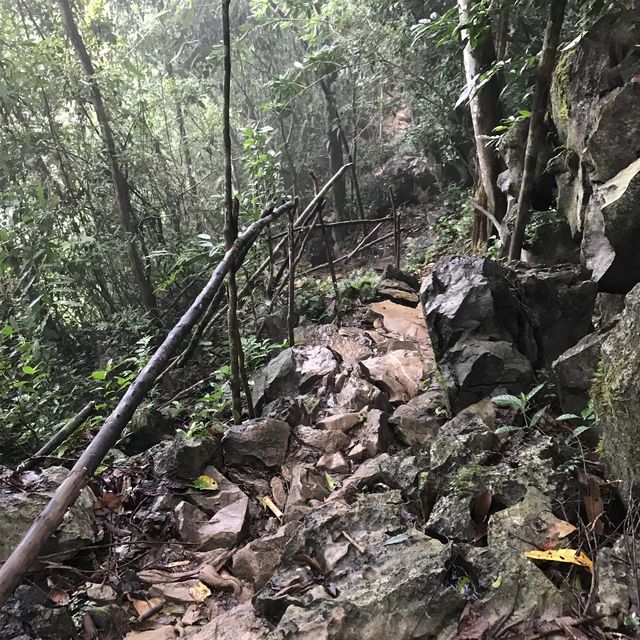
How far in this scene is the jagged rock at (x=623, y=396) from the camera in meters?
2.16

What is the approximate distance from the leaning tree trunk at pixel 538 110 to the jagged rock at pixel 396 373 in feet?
4.67

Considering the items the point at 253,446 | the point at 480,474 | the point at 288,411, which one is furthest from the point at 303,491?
the point at 480,474

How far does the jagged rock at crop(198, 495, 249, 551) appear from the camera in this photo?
2912 millimetres

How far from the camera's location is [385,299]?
7.05m

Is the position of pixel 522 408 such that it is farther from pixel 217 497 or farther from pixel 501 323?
pixel 217 497

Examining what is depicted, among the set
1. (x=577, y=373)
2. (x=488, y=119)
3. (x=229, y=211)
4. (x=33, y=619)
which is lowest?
(x=577, y=373)

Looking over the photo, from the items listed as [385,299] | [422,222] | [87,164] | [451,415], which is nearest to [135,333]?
[87,164]

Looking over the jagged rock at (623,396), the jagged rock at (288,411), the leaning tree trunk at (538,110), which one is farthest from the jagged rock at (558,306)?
the jagged rock at (288,411)

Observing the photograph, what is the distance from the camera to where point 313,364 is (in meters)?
5.21

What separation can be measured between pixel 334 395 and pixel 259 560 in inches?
87.6

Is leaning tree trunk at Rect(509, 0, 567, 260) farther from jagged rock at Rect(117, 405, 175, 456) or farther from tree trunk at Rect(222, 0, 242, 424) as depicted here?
jagged rock at Rect(117, 405, 175, 456)

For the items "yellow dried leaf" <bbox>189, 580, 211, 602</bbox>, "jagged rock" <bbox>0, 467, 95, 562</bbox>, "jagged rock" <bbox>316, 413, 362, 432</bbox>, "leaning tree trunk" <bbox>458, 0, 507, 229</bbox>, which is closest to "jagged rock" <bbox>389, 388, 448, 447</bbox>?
"jagged rock" <bbox>316, 413, 362, 432</bbox>

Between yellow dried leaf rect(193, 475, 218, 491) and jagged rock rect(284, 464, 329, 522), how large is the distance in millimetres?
506

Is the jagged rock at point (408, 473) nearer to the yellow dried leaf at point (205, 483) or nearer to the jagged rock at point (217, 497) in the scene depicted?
the jagged rock at point (217, 497)
